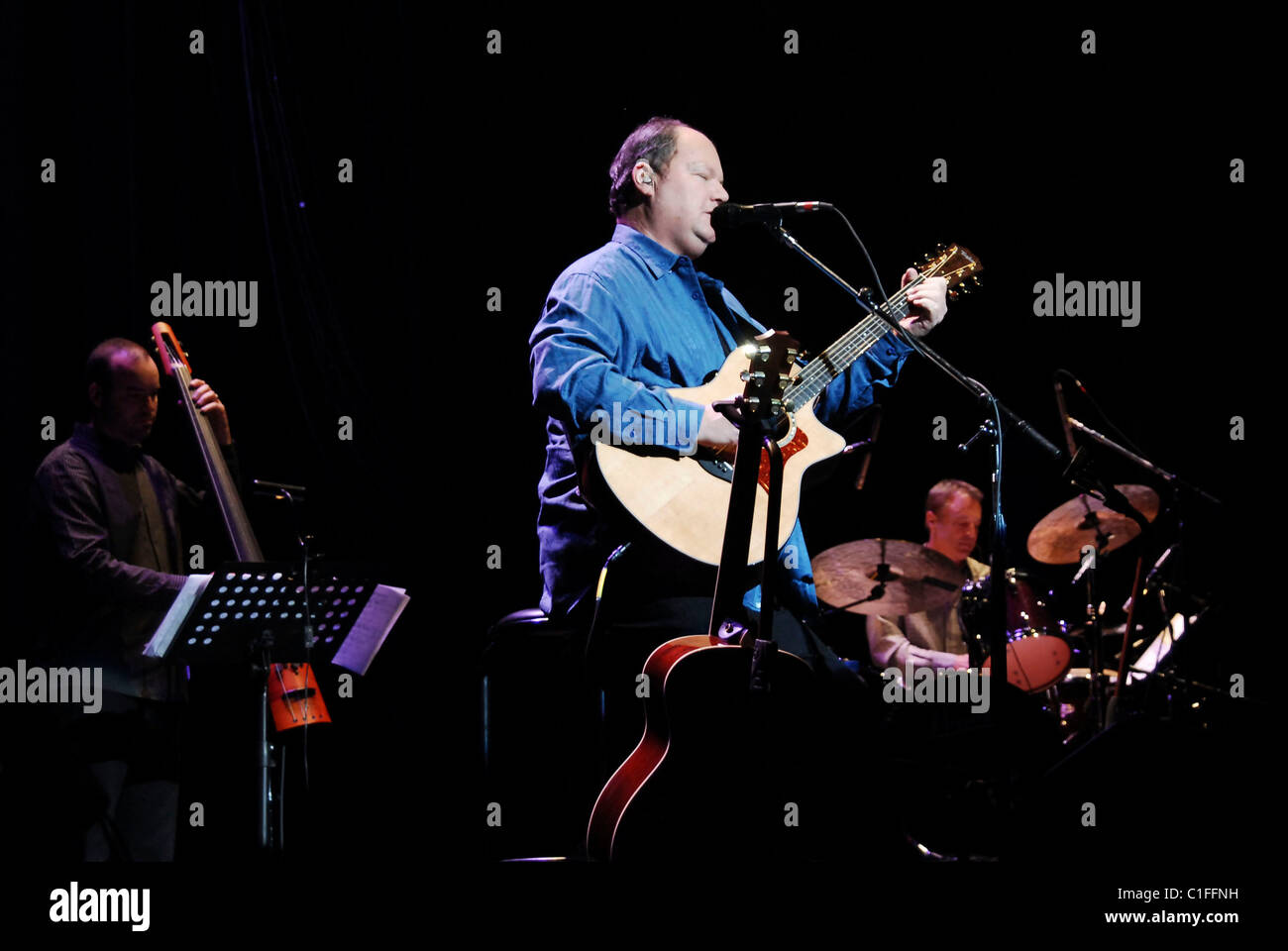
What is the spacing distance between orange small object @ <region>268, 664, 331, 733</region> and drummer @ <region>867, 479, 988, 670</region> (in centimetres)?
258

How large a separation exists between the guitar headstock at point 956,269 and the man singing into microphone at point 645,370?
2.8 inches

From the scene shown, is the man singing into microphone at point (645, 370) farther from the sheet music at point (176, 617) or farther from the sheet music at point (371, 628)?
the sheet music at point (176, 617)

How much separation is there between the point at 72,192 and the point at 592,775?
287 centimetres

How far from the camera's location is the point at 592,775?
153 inches

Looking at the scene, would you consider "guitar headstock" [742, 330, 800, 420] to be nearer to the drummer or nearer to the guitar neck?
the guitar neck

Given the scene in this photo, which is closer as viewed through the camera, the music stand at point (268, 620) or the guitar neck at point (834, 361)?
the guitar neck at point (834, 361)

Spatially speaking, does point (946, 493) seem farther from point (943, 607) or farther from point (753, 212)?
point (753, 212)

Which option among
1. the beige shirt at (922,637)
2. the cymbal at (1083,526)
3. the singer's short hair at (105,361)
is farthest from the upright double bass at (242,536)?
the cymbal at (1083,526)

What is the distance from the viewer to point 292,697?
4.04m

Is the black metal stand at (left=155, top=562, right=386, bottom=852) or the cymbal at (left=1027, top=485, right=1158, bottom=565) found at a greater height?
the cymbal at (left=1027, top=485, right=1158, bottom=565)

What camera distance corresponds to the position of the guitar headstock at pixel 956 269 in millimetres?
3391

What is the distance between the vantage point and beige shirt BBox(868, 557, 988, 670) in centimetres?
539

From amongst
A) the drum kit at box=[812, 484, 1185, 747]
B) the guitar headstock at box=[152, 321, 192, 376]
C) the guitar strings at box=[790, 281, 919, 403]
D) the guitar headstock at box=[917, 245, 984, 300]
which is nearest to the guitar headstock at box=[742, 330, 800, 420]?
the guitar strings at box=[790, 281, 919, 403]
